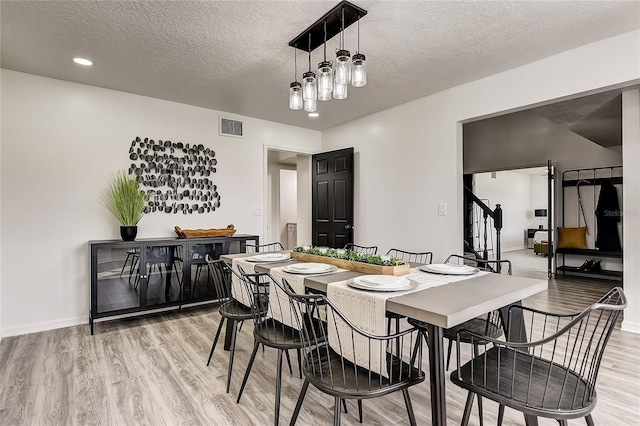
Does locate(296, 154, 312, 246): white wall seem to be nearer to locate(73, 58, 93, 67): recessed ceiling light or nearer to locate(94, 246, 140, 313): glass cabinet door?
locate(94, 246, 140, 313): glass cabinet door

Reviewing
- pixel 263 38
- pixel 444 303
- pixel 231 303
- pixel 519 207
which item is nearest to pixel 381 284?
pixel 444 303

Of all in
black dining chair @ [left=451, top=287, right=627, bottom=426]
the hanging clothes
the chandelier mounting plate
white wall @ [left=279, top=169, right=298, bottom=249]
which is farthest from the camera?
white wall @ [left=279, top=169, right=298, bottom=249]

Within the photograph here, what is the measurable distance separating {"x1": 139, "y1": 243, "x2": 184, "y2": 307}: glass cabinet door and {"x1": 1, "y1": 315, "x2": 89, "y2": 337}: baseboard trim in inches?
25.8

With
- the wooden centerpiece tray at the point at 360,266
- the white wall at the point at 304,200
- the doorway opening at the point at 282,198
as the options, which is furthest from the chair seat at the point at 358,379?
the doorway opening at the point at 282,198

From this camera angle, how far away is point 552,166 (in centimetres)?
609

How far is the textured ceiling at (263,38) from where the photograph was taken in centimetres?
223

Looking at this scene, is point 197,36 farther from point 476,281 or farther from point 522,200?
point 522,200

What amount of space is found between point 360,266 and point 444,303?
74 centimetres

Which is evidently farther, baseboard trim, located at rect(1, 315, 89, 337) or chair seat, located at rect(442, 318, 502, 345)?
baseboard trim, located at rect(1, 315, 89, 337)

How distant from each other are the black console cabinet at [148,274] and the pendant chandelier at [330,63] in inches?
84.2

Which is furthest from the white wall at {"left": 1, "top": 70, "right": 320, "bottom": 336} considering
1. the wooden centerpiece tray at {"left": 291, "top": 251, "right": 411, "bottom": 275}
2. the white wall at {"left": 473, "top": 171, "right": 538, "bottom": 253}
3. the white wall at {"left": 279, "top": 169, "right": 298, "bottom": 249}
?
the white wall at {"left": 473, "top": 171, "right": 538, "bottom": 253}

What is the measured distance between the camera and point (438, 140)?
12.6ft

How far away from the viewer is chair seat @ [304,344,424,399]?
139 cm

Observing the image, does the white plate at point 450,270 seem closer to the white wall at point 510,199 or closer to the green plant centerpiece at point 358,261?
the green plant centerpiece at point 358,261
